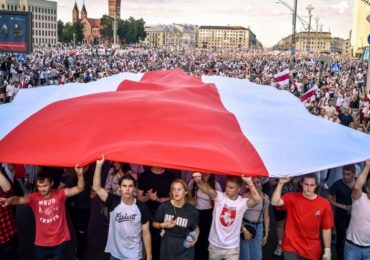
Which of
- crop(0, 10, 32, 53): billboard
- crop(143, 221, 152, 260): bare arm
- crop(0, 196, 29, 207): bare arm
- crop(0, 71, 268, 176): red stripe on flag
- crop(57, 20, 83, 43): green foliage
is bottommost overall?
crop(143, 221, 152, 260): bare arm

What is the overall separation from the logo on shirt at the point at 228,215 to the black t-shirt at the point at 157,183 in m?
0.87

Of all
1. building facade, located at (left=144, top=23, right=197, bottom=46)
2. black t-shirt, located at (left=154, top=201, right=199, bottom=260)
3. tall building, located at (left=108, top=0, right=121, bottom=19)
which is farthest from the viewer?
Answer: building facade, located at (left=144, top=23, right=197, bottom=46)

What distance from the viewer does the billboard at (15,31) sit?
741 inches

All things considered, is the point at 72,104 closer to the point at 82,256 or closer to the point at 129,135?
the point at 129,135

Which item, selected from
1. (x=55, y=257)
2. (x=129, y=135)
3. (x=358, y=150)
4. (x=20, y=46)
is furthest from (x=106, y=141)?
(x=20, y=46)

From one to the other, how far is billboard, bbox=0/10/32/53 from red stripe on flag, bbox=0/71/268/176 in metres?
13.7

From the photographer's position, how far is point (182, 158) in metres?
4.71

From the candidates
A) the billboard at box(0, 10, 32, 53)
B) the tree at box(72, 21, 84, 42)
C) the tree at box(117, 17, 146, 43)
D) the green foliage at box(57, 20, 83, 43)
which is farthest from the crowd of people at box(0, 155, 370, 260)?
the tree at box(117, 17, 146, 43)

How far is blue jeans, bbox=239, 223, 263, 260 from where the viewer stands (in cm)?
535

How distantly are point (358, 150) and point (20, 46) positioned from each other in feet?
54.2

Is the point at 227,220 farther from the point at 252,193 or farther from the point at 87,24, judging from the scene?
the point at 87,24

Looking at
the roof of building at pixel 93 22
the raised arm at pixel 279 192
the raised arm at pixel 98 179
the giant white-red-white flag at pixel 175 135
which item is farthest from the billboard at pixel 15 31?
the roof of building at pixel 93 22

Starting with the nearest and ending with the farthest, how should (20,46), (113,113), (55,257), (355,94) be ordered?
(55,257), (113,113), (20,46), (355,94)

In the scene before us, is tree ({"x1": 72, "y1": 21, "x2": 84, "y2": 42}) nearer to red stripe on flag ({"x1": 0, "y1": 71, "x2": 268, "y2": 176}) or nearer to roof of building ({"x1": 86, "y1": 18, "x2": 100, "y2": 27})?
roof of building ({"x1": 86, "y1": 18, "x2": 100, "y2": 27})
